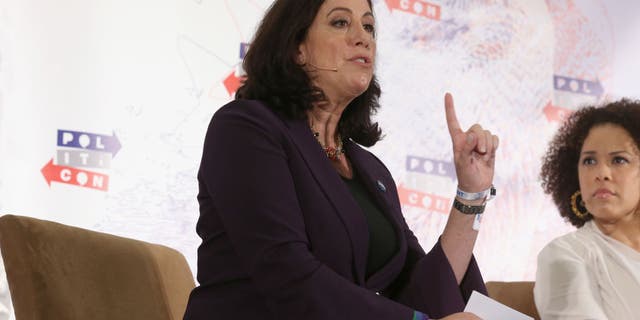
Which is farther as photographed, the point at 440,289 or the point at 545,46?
the point at 545,46

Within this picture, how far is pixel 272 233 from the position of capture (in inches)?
54.7

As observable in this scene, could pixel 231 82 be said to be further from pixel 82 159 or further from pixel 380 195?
pixel 380 195

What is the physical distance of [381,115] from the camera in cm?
352

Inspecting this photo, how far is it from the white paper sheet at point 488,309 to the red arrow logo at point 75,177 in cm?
181

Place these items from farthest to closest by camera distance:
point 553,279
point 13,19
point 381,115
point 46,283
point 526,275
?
point 526,275 → point 381,115 → point 13,19 → point 553,279 → point 46,283

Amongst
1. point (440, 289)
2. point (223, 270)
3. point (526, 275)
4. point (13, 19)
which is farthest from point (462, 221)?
point (526, 275)

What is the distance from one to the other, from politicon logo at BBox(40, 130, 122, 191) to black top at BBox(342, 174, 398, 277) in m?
1.50

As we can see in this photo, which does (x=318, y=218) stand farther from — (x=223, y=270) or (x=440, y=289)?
(x=440, y=289)

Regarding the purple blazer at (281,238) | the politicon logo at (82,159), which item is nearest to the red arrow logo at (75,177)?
the politicon logo at (82,159)

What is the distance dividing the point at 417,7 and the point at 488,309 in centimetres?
236

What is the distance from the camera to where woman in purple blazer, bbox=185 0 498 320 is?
1.39m

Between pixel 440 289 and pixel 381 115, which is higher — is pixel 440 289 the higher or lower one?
the lower one

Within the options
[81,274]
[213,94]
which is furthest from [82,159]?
[81,274]

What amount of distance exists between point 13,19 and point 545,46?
8.45 feet
